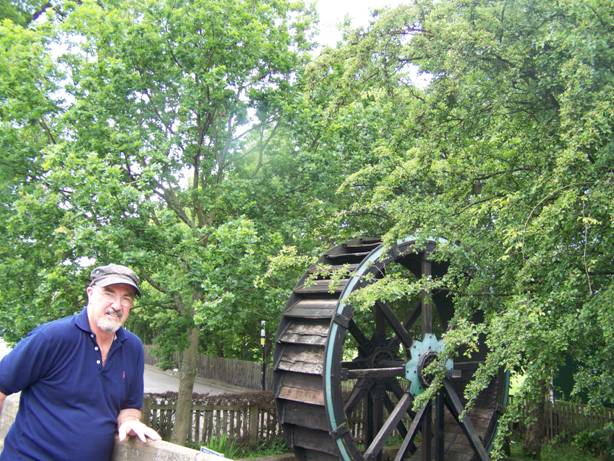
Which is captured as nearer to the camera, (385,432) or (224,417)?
(385,432)

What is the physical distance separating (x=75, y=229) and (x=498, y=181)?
4360 mm

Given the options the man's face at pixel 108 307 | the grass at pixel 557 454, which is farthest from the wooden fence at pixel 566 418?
the man's face at pixel 108 307

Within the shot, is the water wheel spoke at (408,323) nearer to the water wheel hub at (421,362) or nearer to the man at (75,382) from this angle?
the water wheel hub at (421,362)

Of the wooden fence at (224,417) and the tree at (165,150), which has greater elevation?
the tree at (165,150)

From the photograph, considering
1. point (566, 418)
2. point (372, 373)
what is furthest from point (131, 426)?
point (566, 418)

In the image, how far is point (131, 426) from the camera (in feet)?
8.68

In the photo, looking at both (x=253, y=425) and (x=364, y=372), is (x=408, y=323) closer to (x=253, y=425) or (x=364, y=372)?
(x=364, y=372)

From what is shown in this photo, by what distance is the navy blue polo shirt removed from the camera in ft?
7.95

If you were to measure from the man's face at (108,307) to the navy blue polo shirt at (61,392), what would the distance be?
6 centimetres

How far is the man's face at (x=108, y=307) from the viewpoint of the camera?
254 cm

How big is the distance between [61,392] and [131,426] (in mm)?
346

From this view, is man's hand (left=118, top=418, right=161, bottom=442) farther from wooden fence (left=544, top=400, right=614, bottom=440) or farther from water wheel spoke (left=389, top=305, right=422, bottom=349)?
wooden fence (left=544, top=400, right=614, bottom=440)

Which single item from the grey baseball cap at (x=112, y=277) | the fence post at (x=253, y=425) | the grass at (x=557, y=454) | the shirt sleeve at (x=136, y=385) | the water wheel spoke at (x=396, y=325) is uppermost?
the water wheel spoke at (x=396, y=325)

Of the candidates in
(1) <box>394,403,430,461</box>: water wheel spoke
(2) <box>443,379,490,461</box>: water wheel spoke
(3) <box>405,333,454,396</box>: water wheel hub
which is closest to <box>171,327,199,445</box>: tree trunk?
(1) <box>394,403,430,461</box>: water wheel spoke
